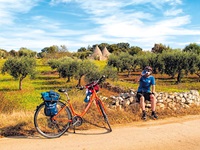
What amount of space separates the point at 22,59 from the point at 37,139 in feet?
116

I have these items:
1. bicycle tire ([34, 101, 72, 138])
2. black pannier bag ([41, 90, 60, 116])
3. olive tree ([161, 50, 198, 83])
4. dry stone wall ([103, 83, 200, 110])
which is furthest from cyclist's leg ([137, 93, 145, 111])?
olive tree ([161, 50, 198, 83])

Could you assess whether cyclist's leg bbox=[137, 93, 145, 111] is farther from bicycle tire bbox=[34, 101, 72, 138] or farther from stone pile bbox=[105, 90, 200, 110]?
bicycle tire bbox=[34, 101, 72, 138]

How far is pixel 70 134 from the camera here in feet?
19.9

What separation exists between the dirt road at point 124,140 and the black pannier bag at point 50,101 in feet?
2.13

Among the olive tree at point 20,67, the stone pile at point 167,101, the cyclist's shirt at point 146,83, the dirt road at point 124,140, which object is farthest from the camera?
the olive tree at point 20,67

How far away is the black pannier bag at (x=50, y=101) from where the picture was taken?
583 centimetres

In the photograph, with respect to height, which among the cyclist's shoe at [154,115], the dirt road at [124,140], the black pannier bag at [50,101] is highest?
the black pannier bag at [50,101]

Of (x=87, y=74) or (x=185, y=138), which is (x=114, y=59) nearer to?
(x=87, y=74)

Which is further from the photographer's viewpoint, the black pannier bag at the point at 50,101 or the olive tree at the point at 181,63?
Result: the olive tree at the point at 181,63

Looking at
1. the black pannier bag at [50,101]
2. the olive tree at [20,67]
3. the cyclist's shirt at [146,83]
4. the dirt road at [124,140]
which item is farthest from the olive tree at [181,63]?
the black pannier bag at [50,101]

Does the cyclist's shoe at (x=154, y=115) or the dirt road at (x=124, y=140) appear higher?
the cyclist's shoe at (x=154, y=115)

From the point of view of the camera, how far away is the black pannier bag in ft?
19.1

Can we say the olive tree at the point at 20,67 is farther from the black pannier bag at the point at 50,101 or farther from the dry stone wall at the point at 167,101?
the black pannier bag at the point at 50,101

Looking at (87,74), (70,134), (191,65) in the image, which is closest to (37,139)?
(70,134)
